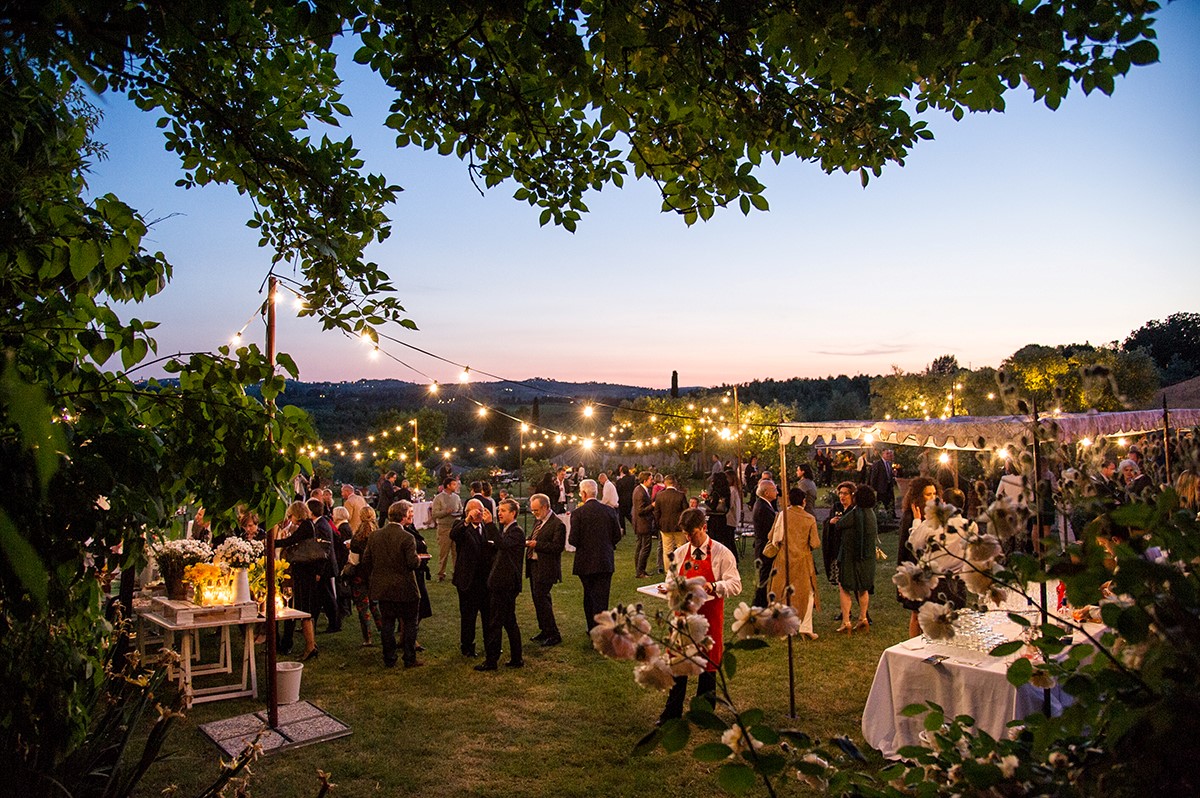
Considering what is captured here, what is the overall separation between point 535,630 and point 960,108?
7.85 meters

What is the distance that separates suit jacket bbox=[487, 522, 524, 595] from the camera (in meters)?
7.55

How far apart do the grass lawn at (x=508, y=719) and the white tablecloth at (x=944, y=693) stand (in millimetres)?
545

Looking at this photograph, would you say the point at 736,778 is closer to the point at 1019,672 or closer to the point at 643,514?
the point at 1019,672

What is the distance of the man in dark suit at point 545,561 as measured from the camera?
8.13m

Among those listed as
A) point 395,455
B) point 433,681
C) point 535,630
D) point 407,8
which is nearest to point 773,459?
point 395,455

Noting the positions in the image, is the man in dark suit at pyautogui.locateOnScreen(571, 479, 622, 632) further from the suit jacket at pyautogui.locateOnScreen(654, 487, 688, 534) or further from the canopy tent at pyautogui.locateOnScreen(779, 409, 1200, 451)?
the canopy tent at pyautogui.locateOnScreen(779, 409, 1200, 451)

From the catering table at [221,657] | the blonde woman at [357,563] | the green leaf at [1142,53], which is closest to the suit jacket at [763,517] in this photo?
the blonde woman at [357,563]

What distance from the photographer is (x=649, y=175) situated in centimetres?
271

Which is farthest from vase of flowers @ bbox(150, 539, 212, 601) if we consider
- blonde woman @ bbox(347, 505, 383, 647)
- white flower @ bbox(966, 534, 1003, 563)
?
white flower @ bbox(966, 534, 1003, 563)

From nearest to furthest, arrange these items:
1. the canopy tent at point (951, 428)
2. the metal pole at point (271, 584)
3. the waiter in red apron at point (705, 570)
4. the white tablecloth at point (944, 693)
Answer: the white tablecloth at point (944, 693), the waiter in red apron at point (705, 570), the metal pole at point (271, 584), the canopy tent at point (951, 428)

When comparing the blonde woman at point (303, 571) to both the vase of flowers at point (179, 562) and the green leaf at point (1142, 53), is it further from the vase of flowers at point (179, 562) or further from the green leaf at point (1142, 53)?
the green leaf at point (1142, 53)

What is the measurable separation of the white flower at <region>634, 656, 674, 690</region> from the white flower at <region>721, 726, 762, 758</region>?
0.12 meters

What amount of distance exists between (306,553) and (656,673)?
25.4 feet

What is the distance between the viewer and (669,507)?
32.2 ft
